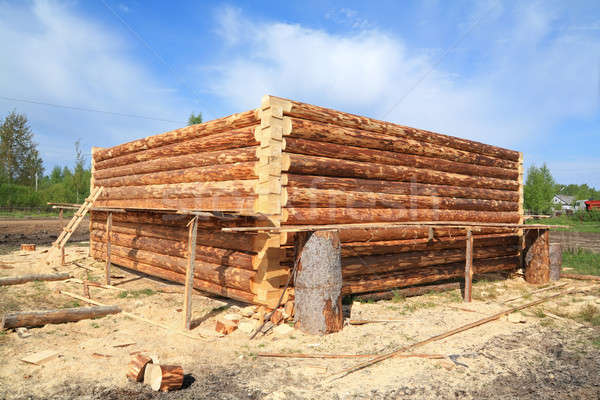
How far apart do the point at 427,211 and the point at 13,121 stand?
1796 inches

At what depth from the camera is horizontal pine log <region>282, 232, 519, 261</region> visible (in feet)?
26.0

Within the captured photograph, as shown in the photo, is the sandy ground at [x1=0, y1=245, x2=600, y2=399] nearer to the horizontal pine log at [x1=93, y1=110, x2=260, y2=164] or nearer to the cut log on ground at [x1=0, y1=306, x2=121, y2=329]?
the cut log on ground at [x1=0, y1=306, x2=121, y2=329]

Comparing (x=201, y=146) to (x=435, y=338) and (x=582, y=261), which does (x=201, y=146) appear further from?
(x=582, y=261)

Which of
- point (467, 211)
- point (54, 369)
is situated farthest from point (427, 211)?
point (54, 369)

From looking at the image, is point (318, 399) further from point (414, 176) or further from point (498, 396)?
point (414, 176)

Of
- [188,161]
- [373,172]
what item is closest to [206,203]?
[188,161]

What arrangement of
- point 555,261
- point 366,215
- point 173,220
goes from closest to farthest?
point 366,215 → point 173,220 → point 555,261

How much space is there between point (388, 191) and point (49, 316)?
6941mm

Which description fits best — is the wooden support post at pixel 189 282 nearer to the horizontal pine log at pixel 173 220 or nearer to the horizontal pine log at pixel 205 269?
the horizontal pine log at pixel 173 220

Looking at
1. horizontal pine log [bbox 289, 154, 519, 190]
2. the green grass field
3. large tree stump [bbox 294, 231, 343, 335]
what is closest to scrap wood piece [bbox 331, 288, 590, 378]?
large tree stump [bbox 294, 231, 343, 335]

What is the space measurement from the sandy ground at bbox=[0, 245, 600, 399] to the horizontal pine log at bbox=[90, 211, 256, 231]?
167 centimetres

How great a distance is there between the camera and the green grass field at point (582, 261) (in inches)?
494

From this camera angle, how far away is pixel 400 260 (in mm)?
8914

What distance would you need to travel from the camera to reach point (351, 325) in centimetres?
654
